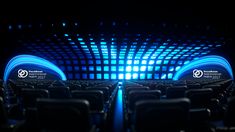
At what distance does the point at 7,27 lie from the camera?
20.0 m

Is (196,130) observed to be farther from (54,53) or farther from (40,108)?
(54,53)

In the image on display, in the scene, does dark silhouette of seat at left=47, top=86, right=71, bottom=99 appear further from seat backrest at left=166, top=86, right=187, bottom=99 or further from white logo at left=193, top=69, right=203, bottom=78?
white logo at left=193, top=69, right=203, bottom=78

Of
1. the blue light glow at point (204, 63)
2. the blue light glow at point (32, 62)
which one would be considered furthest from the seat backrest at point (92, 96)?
the blue light glow at point (204, 63)

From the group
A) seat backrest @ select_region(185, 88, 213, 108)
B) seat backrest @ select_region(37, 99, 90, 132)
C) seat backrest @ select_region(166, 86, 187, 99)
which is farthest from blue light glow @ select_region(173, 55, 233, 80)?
seat backrest @ select_region(37, 99, 90, 132)

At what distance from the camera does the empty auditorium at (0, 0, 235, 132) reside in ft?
8.66

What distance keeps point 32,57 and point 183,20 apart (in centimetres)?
2341

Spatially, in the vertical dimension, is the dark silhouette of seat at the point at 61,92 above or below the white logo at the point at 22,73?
below

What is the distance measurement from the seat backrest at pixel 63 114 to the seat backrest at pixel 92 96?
1.62 m

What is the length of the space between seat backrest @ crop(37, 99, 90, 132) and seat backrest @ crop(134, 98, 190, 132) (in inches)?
25.3

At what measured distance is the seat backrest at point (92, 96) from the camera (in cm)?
430

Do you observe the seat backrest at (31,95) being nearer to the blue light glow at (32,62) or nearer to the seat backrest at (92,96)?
the seat backrest at (92,96)

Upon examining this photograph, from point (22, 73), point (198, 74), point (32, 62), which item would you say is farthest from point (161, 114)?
point (22, 73)

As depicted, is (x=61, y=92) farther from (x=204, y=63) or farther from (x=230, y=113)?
(x=204, y=63)

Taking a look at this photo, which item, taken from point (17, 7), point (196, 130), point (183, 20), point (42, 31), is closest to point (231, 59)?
point (183, 20)
